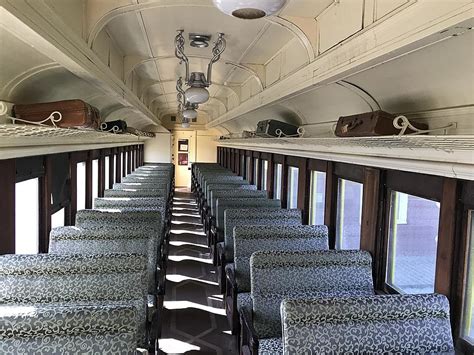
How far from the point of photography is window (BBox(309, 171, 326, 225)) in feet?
16.5

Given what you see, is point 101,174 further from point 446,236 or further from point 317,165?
point 446,236

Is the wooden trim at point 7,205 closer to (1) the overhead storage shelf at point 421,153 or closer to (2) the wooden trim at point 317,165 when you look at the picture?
(1) the overhead storage shelf at point 421,153

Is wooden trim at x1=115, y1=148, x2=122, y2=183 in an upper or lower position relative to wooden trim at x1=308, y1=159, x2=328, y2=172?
lower

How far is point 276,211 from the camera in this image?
4688 millimetres

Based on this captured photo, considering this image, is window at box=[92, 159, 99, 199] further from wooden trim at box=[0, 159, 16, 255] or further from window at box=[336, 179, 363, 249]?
window at box=[336, 179, 363, 249]

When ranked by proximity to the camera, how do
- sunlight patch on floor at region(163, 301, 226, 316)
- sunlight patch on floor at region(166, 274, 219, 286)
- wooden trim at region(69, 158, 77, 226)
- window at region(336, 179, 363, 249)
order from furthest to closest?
sunlight patch on floor at region(166, 274, 219, 286) → wooden trim at region(69, 158, 77, 226) → sunlight patch on floor at region(163, 301, 226, 316) → window at region(336, 179, 363, 249)

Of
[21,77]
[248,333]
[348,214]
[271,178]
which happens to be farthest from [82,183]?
[248,333]

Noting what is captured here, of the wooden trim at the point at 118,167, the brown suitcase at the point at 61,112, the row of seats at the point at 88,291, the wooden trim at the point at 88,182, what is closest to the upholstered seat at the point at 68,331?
the row of seats at the point at 88,291

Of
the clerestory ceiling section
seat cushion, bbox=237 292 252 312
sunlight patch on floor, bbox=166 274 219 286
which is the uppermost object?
the clerestory ceiling section

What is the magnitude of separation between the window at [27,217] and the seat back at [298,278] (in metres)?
2.09

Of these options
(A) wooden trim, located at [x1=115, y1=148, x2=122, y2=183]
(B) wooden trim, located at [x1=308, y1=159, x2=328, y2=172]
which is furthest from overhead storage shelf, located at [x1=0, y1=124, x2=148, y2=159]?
(A) wooden trim, located at [x1=115, y1=148, x2=122, y2=183]

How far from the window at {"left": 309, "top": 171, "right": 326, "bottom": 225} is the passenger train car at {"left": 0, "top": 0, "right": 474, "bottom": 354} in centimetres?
3

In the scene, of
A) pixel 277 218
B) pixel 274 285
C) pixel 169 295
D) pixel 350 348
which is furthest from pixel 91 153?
pixel 350 348

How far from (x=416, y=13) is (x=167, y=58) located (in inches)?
145
